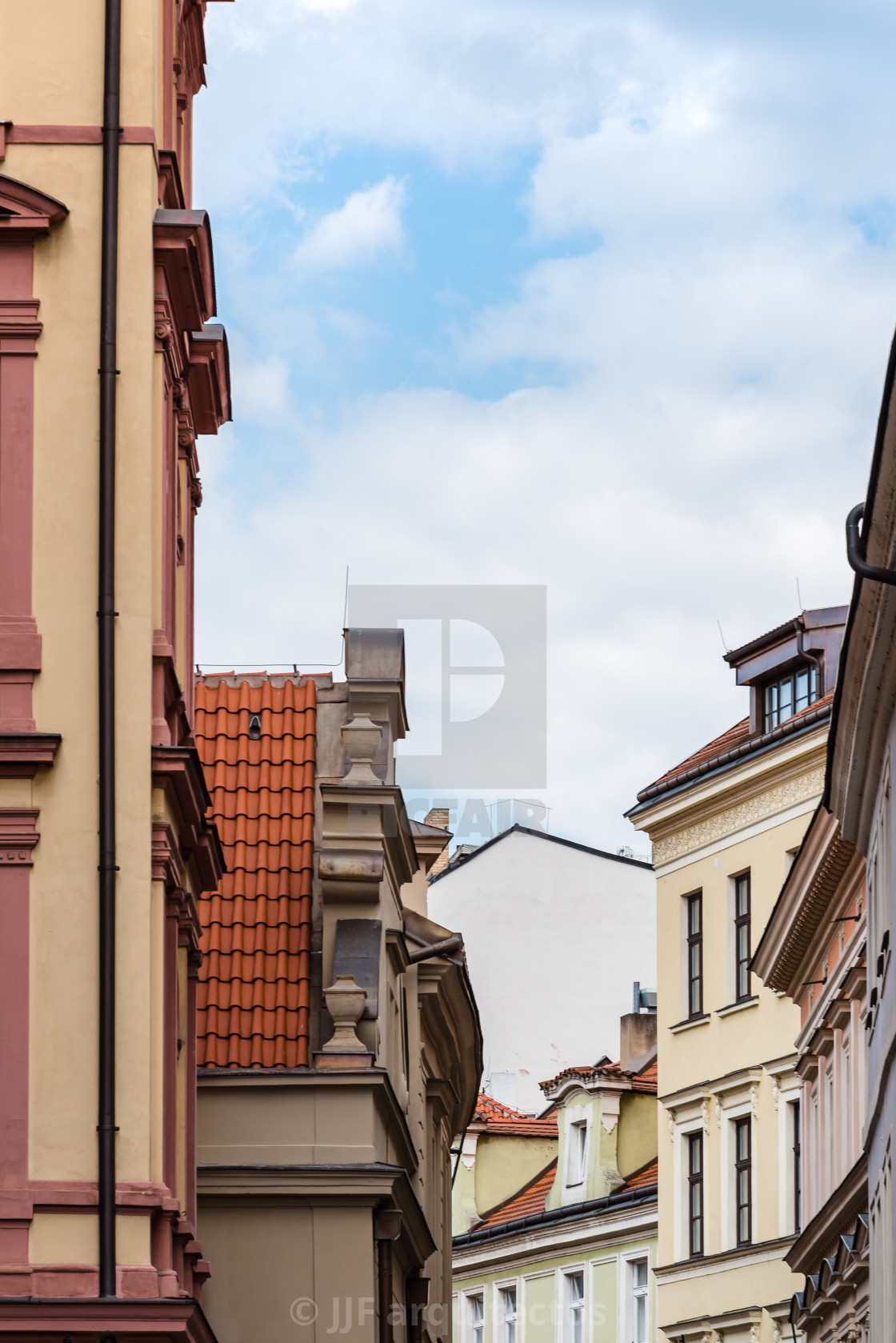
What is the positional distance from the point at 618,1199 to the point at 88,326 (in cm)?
3116

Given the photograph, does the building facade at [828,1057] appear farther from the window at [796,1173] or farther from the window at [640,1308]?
the window at [640,1308]

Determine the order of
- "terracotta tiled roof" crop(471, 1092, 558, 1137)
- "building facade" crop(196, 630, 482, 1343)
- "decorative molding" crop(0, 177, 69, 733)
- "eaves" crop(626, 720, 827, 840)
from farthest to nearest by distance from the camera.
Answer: "terracotta tiled roof" crop(471, 1092, 558, 1137) → "eaves" crop(626, 720, 827, 840) → "building facade" crop(196, 630, 482, 1343) → "decorative molding" crop(0, 177, 69, 733)

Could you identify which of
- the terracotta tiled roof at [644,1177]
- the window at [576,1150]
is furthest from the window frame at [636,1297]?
the window at [576,1150]

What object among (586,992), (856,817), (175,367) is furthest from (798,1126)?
(175,367)

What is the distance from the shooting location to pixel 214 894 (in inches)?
913

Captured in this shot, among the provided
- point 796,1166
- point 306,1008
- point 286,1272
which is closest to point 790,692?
point 796,1166

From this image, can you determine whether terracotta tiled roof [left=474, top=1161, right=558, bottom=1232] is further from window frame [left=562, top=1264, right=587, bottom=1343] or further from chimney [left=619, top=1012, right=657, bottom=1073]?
chimney [left=619, top=1012, right=657, bottom=1073]

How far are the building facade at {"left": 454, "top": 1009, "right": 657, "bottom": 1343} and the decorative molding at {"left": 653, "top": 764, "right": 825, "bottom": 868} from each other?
558cm

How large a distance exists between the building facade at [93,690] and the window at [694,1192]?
2337 cm

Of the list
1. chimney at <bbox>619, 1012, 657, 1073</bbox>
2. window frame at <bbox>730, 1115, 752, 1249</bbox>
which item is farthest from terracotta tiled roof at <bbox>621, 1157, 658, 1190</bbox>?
window frame at <bbox>730, 1115, 752, 1249</bbox>

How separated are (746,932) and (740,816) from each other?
1.85 meters

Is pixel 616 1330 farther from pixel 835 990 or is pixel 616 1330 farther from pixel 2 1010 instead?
pixel 2 1010

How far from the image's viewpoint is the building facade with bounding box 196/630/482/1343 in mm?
21891

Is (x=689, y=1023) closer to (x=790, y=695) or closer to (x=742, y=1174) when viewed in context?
(x=742, y=1174)
